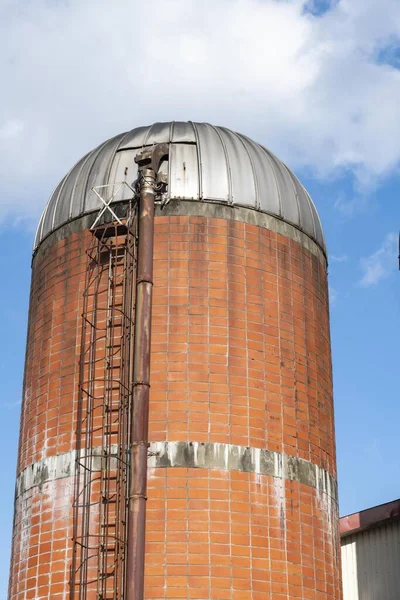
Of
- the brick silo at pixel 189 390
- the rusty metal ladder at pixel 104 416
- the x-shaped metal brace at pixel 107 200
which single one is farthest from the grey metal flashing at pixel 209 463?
the x-shaped metal brace at pixel 107 200

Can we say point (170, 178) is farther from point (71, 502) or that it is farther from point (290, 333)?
point (71, 502)

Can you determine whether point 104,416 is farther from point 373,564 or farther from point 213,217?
point 373,564

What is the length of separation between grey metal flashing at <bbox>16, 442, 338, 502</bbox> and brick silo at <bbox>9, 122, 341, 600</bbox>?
0.13 feet

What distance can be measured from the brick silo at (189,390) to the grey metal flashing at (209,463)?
0.04 m

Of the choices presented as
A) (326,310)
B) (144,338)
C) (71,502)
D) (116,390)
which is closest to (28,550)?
(71,502)

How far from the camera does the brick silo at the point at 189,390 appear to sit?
22484mm

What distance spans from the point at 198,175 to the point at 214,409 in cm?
625

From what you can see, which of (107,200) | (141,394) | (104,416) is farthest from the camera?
(107,200)

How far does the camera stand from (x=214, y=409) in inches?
925

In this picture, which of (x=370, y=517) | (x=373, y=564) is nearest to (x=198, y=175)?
(x=370, y=517)

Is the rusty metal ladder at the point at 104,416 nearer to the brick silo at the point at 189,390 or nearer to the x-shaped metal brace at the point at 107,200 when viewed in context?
the brick silo at the point at 189,390

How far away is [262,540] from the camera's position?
74.9ft

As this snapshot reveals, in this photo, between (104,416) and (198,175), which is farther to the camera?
(198,175)

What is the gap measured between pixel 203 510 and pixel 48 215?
9.78 m
